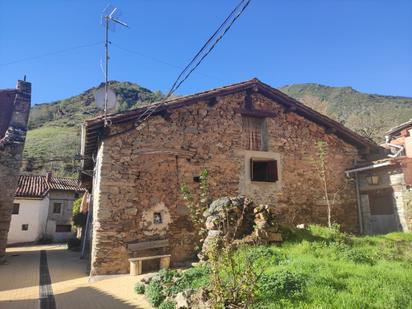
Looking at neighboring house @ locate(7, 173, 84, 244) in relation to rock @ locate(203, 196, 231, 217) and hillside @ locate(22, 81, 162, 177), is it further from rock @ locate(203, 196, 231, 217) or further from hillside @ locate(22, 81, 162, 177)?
rock @ locate(203, 196, 231, 217)

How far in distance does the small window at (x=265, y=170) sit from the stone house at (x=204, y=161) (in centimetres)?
4

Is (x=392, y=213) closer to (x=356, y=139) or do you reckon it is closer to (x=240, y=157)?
(x=356, y=139)

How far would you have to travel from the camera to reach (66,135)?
49.2 m

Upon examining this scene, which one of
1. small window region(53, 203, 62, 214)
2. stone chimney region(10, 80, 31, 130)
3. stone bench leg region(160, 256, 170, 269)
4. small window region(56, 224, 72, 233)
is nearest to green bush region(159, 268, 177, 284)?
stone bench leg region(160, 256, 170, 269)

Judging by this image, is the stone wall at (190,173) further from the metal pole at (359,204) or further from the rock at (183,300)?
the rock at (183,300)

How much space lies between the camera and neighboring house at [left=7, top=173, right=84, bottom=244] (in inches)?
945

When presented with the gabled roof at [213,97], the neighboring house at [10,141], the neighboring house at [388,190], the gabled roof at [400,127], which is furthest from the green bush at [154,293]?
the gabled roof at [400,127]

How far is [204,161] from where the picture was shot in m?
10.2

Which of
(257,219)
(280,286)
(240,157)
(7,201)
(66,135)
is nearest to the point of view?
(280,286)

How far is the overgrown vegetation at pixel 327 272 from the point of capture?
14.4ft

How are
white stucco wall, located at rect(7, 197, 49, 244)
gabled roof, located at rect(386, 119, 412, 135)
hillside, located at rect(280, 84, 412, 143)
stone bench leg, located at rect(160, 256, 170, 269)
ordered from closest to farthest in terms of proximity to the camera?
stone bench leg, located at rect(160, 256, 170, 269) → gabled roof, located at rect(386, 119, 412, 135) → white stucco wall, located at rect(7, 197, 49, 244) → hillside, located at rect(280, 84, 412, 143)

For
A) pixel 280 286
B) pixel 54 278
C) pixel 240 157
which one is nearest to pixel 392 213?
pixel 240 157

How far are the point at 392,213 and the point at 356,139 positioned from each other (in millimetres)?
3333

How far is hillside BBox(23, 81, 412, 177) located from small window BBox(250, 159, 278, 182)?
16350mm
